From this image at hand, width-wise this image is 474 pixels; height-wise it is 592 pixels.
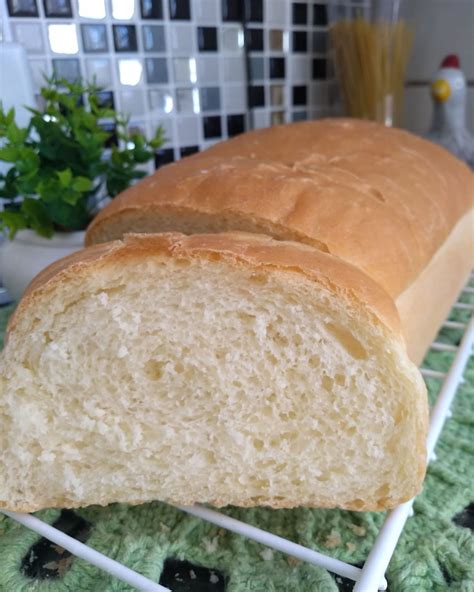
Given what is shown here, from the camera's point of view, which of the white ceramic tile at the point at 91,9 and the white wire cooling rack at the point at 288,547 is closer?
the white wire cooling rack at the point at 288,547

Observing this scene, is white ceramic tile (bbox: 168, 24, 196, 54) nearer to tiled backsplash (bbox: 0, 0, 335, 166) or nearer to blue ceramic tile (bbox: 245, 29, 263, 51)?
tiled backsplash (bbox: 0, 0, 335, 166)

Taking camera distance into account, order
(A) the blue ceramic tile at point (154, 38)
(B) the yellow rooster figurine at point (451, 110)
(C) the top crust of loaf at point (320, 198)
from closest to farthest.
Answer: (C) the top crust of loaf at point (320, 198) < (A) the blue ceramic tile at point (154, 38) < (B) the yellow rooster figurine at point (451, 110)

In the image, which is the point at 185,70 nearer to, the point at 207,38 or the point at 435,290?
the point at 207,38

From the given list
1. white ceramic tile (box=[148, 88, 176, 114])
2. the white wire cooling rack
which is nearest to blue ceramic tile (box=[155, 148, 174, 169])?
white ceramic tile (box=[148, 88, 176, 114])

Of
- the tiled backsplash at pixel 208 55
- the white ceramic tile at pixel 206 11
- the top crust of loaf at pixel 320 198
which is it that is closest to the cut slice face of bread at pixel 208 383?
the top crust of loaf at pixel 320 198

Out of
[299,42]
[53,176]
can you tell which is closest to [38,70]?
[53,176]

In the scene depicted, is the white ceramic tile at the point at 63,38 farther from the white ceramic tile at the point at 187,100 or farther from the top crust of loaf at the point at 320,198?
the top crust of loaf at the point at 320,198

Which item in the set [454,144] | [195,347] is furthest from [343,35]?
[195,347]
